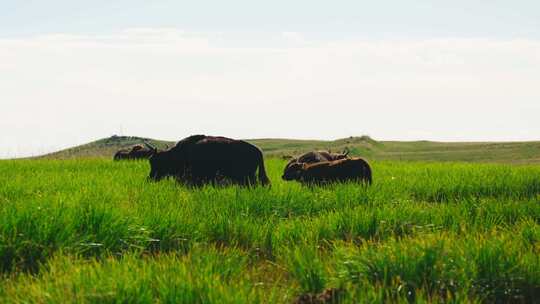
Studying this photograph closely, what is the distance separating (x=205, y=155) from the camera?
41.0 feet

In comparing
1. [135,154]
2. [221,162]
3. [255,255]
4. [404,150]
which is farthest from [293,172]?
[404,150]

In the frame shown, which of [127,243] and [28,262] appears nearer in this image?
[28,262]

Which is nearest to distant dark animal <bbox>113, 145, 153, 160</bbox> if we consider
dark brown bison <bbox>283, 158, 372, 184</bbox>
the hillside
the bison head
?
the bison head

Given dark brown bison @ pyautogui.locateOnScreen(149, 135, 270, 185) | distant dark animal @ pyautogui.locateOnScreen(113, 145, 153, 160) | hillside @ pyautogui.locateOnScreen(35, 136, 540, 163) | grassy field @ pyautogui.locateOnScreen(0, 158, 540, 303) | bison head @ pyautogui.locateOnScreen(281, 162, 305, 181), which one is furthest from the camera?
hillside @ pyautogui.locateOnScreen(35, 136, 540, 163)

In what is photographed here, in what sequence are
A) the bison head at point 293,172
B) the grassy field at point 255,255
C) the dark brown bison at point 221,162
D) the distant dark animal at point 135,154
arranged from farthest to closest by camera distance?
the distant dark animal at point 135,154
the bison head at point 293,172
the dark brown bison at point 221,162
the grassy field at point 255,255

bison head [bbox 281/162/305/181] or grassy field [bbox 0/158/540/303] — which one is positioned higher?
bison head [bbox 281/162/305/181]

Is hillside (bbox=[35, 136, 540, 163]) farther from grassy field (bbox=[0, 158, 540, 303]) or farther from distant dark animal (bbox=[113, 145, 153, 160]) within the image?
grassy field (bbox=[0, 158, 540, 303])

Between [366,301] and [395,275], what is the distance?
86cm

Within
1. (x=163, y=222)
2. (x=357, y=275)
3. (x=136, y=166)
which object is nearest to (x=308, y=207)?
(x=163, y=222)

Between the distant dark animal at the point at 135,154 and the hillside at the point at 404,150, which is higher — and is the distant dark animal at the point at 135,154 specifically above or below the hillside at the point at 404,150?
above

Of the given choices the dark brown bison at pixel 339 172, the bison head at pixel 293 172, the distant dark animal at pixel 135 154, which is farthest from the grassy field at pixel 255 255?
the distant dark animal at pixel 135 154

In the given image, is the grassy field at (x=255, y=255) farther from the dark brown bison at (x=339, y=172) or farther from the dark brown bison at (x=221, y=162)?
the dark brown bison at (x=339, y=172)

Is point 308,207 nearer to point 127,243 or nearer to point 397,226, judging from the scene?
point 397,226

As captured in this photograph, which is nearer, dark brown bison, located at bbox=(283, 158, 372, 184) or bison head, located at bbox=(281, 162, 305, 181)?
dark brown bison, located at bbox=(283, 158, 372, 184)
